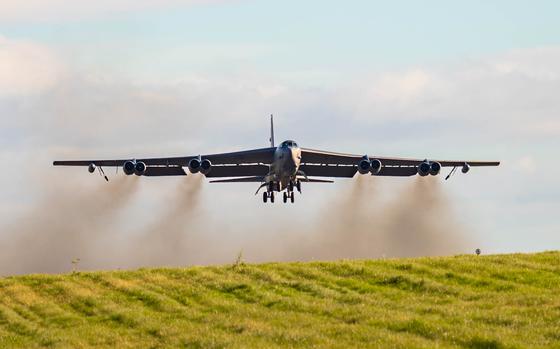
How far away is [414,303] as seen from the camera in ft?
99.6

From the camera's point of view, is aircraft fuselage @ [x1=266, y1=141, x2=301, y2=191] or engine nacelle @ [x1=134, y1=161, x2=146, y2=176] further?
engine nacelle @ [x1=134, y1=161, x2=146, y2=176]

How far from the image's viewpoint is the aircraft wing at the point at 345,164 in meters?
65.8

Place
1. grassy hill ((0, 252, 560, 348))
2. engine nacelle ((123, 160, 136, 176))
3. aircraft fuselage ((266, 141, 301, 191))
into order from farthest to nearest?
engine nacelle ((123, 160, 136, 176))
aircraft fuselage ((266, 141, 301, 191))
grassy hill ((0, 252, 560, 348))

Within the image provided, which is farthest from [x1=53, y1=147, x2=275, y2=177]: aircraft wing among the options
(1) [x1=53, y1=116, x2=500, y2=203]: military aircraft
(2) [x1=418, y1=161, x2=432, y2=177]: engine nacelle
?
(2) [x1=418, y1=161, x2=432, y2=177]: engine nacelle

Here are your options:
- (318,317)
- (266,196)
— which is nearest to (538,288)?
(318,317)

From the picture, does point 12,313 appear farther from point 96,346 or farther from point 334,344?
point 334,344

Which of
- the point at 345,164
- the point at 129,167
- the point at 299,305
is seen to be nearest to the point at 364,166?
the point at 345,164

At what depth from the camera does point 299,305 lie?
1197 inches

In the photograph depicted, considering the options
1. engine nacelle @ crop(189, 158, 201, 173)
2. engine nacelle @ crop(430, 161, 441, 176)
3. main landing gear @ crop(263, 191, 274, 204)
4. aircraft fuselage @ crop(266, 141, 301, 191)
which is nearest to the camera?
aircraft fuselage @ crop(266, 141, 301, 191)

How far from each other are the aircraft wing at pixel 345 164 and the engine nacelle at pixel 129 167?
9642mm

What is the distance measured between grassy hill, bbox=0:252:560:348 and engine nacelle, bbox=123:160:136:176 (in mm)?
22707

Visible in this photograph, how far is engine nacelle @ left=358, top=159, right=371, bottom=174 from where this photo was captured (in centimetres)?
6400

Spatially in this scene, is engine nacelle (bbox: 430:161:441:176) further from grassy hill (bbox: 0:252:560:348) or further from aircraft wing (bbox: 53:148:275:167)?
grassy hill (bbox: 0:252:560:348)

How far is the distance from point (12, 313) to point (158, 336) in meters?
7.99
